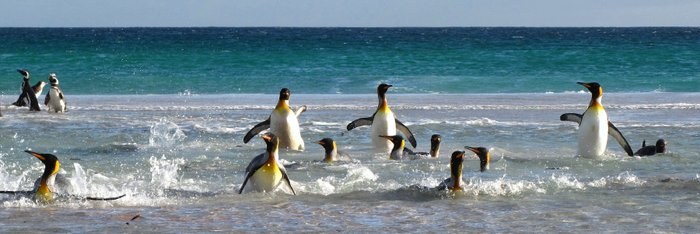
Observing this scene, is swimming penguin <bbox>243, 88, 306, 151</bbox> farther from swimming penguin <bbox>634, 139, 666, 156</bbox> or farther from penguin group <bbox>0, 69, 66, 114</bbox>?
penguin group <bbox>0, 69, 66, 114</bbox>

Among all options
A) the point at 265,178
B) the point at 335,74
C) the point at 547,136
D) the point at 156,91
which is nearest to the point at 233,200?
→ the point at 265,178

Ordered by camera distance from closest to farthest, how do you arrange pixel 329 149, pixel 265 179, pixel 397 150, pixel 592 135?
pixel 265 179 → pixel 329 149 → pixel 397 150 → pixel 592 135

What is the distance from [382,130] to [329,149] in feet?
5.40

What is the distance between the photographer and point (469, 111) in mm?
17172

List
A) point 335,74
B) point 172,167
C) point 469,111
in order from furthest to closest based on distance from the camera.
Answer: point 335,74 → point 469,111 → point 172,167

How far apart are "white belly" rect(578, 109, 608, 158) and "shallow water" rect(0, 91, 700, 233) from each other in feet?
0.61

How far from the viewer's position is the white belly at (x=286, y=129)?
1080 centimetres

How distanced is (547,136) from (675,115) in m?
4.35

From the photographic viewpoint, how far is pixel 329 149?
30.9 ft

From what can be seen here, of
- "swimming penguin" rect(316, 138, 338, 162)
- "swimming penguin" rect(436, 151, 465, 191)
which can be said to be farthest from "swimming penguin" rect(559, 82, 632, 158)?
"swimming penguin" rect(436, 151, 465, 191)

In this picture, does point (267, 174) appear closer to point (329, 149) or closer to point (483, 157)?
point (329, 149)

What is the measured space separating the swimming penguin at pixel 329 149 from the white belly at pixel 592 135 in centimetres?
227

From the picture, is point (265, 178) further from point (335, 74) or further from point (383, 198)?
point (335, 74)

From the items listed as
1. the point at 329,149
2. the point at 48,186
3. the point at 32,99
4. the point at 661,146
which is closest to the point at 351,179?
the point at 329,149
